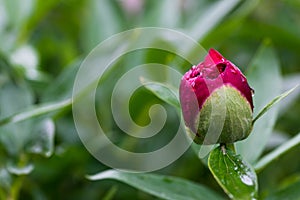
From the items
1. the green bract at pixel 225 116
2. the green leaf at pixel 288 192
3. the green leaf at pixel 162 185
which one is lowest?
the green leaf at pixel 288 192

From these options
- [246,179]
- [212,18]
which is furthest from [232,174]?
[212,18]

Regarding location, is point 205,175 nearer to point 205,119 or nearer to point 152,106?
point 152,106

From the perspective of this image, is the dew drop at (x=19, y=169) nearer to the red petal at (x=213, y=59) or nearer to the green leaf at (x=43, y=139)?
the green leaf at (x=43, y=139)

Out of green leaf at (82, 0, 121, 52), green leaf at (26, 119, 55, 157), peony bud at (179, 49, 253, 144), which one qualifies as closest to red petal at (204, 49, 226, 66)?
peony bud at (179, 49, 253, 144)

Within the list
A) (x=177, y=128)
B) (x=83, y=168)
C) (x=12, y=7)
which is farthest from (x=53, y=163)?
(x=12, y=7)

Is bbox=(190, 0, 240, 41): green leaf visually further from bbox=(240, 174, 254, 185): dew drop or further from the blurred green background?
bbox=(240, 174, 254, 185): dew drop

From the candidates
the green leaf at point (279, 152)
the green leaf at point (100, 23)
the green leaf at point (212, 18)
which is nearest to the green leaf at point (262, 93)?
the green leaf at point (279, 152)
